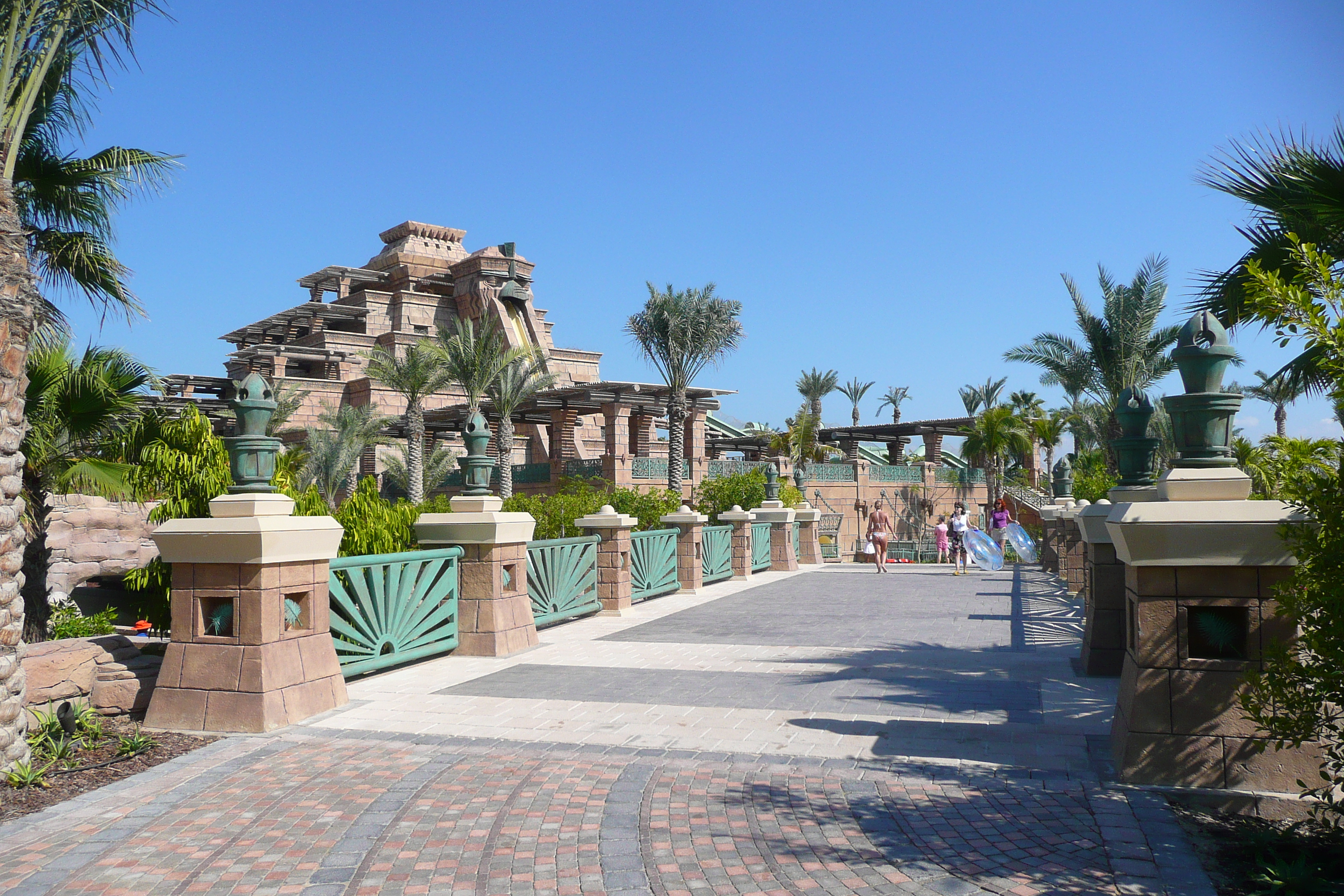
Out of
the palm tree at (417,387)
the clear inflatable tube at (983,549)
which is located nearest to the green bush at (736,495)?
the clear inflatable tube at (983,549)

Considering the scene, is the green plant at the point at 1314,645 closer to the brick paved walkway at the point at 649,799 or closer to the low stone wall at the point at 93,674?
the brick paved walkway at the point at 649,799

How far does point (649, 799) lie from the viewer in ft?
16.5

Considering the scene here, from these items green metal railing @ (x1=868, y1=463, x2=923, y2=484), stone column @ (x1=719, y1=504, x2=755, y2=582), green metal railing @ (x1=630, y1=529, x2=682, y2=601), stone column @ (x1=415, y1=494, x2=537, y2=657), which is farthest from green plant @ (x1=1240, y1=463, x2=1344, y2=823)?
green metal railing @ (x1=868, y1=463, x2=923, y2=484)

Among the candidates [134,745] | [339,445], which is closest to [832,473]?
[339,445]

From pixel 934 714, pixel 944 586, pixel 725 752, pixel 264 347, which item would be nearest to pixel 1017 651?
pixel 934 714

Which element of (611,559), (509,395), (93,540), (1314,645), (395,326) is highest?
(395,326)

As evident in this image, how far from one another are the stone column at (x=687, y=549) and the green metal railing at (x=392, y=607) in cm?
740

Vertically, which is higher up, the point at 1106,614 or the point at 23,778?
the point at 1106,614

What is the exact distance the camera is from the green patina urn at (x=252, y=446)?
694 cm

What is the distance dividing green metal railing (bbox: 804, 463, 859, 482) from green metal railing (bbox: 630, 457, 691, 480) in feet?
22.7

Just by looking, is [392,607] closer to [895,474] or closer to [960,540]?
[960,540]

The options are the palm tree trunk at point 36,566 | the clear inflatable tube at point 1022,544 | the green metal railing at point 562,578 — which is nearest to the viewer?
the palm tree trunk at point 36,566

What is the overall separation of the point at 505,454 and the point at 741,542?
14.9 m

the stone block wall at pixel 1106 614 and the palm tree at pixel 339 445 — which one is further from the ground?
the palm tree at pixel 339 445
